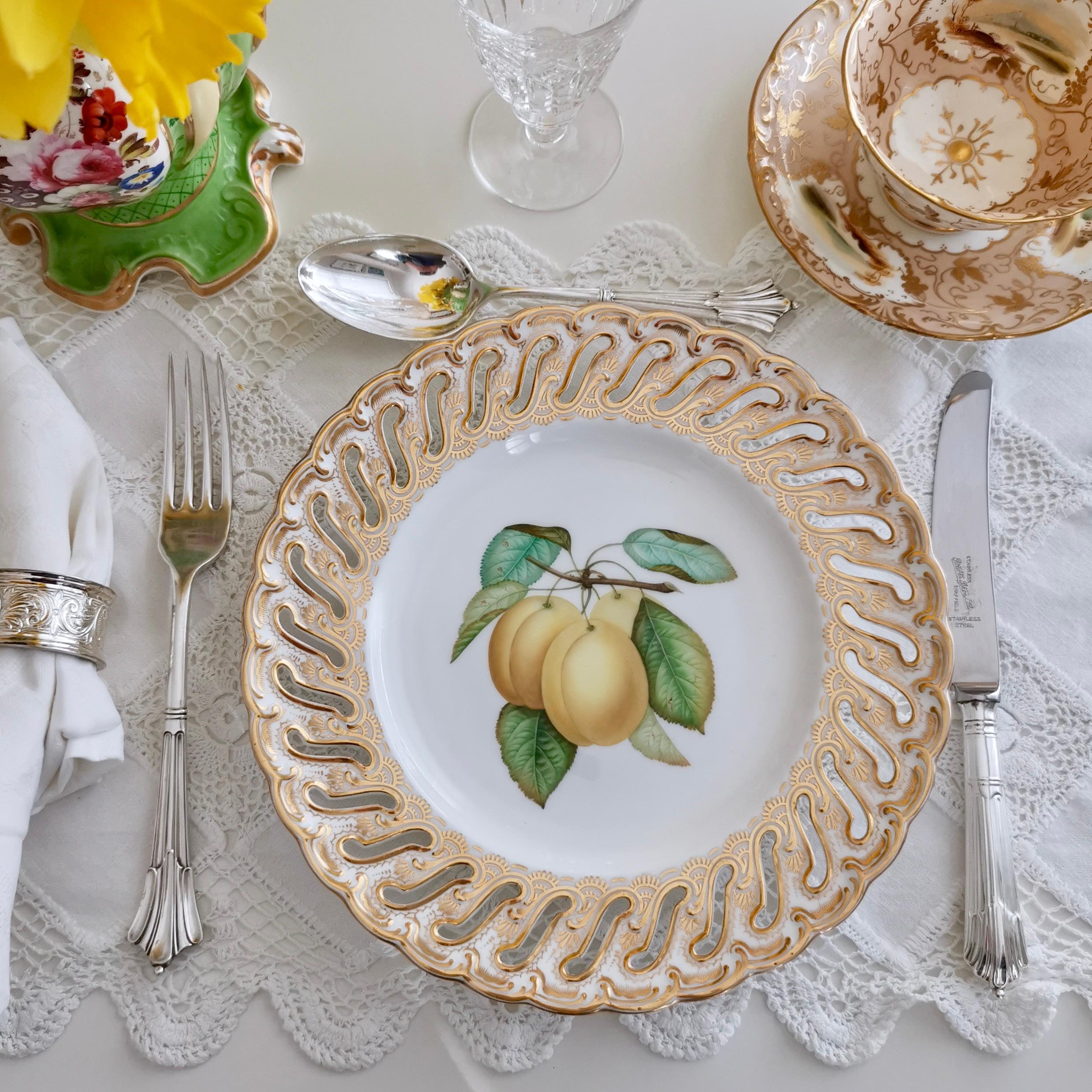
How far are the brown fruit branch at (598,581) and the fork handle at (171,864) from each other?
0.88 feet

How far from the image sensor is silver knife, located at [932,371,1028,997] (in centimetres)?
56

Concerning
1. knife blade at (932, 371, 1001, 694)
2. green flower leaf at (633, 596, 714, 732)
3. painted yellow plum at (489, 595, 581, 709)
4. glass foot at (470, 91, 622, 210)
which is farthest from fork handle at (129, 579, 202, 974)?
knife blade at (932, 371, 1001, 694)

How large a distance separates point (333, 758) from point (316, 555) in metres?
0.14

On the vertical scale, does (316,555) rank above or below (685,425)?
below

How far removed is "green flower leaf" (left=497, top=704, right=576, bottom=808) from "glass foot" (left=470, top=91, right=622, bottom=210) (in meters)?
0.40

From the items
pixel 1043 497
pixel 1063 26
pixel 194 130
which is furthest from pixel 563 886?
pixel 1063 26

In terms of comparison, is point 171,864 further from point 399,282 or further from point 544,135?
point 544,135

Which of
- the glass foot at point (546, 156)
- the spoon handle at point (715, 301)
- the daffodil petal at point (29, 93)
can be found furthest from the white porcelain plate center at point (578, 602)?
the daffodil petal at point (29, 93)

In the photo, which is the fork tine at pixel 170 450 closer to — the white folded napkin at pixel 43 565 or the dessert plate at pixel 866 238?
the white folded napkin at pixel 43 565

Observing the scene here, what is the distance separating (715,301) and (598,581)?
24 cm

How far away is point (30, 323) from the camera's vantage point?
658mm

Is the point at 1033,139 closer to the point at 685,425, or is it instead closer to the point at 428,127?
the point at 685,425

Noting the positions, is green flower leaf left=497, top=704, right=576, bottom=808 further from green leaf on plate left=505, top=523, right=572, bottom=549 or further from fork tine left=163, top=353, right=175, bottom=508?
fork tine left=163, top=353, right=175, bottom=508

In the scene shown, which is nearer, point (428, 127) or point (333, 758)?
point (333, 758)
